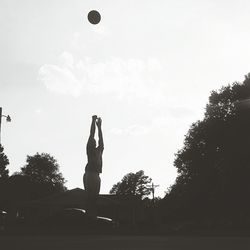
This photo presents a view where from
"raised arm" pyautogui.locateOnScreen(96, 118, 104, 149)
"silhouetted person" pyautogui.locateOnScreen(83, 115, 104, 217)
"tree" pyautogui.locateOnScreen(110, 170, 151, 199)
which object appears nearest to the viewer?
"silhouetted person" pyautogui.locateOnScreen(83, 115, 104, 217)

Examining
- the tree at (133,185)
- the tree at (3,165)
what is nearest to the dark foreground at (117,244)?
the tree at (3,165)

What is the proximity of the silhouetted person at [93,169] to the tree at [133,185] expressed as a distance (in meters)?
134

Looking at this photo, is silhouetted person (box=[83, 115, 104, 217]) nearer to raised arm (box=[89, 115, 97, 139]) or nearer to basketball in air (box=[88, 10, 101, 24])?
raised arm (box=[89, 115, 97, 139])

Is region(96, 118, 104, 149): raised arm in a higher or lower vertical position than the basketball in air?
lower

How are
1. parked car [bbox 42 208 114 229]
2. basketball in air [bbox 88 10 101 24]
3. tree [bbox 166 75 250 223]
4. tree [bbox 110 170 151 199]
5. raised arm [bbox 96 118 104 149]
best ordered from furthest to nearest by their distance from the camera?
tree [bbox 110 170 151 199] → tree [bbox 166 75 250 223] → raised arm [bbox 96 118 104 149] → parked car [bbox 42 208 114 229] → basketball in air [bbox 88 10 101 24]

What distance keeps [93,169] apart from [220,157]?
21.6 meters

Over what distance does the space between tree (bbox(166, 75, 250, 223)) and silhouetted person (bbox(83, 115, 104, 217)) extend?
1911cm

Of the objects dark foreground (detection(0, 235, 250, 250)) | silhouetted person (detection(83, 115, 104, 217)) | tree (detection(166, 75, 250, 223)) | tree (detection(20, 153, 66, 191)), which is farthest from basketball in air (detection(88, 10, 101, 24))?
tree (detection(20, 153, 66, 191))

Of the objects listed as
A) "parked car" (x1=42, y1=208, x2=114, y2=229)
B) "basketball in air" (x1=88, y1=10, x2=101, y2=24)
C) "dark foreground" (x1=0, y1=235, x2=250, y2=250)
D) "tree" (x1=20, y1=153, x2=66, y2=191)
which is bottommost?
"dark foreground" (x1=0, y1=235, x2=250, y2=250)

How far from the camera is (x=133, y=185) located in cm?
16188

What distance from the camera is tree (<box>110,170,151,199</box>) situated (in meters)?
160

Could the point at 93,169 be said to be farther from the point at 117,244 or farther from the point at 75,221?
the point at 117,244

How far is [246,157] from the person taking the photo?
40.7 m

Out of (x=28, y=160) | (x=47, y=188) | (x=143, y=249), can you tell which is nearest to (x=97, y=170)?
(x=143, y=249)
